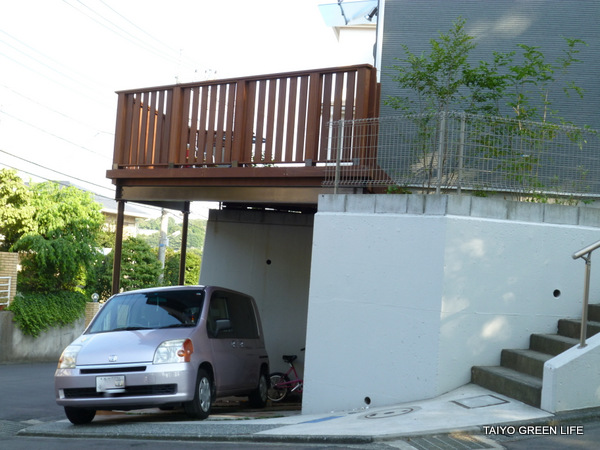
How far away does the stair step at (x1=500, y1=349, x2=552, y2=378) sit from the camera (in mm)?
7285

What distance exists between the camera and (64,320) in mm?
25578

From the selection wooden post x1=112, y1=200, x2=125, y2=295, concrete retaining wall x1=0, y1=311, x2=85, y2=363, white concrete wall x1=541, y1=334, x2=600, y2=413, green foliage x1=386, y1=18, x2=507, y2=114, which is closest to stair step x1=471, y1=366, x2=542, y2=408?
white concrete wall x1=541, y1=334, x2=600, y2=413

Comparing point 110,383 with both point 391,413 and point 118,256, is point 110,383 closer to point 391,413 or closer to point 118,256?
point 391,413

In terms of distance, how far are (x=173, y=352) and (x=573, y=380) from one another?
13.7 feet

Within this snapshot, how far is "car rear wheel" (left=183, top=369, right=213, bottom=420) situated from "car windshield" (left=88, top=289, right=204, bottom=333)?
0.69 m

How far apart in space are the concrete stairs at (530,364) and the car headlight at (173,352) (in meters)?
3.17

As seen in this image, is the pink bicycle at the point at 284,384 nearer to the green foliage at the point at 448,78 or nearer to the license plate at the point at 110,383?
the license plate at the point at 110,383

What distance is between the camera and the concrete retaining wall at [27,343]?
22672mm

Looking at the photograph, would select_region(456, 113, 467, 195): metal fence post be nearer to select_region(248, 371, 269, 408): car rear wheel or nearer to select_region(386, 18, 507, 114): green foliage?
select_region(386, 18, 507, 114): green foliage

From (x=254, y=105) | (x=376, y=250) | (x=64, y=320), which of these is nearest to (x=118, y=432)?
(x=376, y=250)

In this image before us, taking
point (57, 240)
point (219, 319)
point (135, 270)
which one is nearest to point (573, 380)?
point (219, 319)

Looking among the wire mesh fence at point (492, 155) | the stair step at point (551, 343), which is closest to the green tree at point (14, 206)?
the wire mesh fence at point (492, 155)

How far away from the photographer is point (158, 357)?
7.96 m

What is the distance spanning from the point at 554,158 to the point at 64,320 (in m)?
20.9
